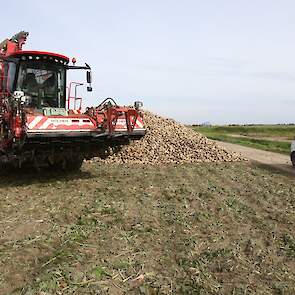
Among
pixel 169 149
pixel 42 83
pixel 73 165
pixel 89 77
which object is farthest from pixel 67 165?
pixel 169 149

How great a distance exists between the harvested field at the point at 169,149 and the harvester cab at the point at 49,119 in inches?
149

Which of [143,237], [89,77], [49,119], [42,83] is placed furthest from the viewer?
[89,77]

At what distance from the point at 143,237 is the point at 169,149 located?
985cm

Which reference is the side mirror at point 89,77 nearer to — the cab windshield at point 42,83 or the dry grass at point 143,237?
the cab windshield at point 42,83

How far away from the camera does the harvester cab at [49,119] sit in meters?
9.13

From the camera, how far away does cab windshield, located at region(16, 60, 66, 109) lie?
1038 centimetres

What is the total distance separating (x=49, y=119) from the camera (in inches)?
364

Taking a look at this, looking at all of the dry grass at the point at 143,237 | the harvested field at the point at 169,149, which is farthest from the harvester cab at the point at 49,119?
the harvested field at the point at 169,149

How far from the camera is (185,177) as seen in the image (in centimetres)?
→ 1162

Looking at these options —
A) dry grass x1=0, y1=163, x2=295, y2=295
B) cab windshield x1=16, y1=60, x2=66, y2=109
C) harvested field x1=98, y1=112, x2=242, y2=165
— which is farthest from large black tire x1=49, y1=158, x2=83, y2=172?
harvested field x1=98, y1=112, x2=242, y2=165

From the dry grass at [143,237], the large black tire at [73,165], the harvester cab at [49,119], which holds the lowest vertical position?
the dry grass at [143,237]

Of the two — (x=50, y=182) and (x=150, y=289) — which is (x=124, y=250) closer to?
(x=150, y=289)

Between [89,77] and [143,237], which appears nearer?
[143,237]

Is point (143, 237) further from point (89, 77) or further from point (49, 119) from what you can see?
point (89, 77)
